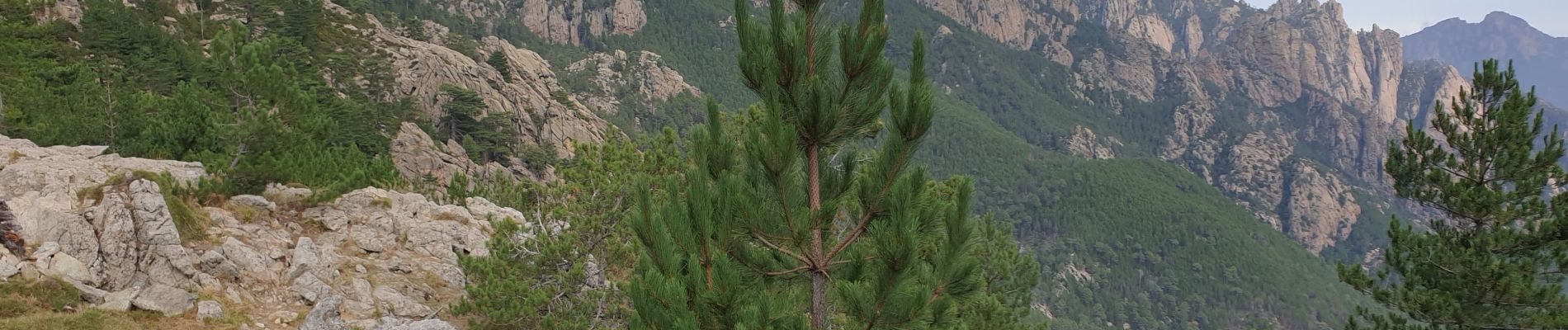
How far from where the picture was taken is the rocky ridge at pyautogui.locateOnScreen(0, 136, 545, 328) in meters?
11.6

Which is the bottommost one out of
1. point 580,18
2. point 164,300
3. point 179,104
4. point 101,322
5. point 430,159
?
point 580,18

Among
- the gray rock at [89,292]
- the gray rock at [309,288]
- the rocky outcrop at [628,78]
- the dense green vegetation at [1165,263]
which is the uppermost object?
the gray rock at [89,292]

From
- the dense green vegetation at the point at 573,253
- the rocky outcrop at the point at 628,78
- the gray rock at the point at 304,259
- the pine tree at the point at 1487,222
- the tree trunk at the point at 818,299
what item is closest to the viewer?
the tree trunk at the point at 818,299

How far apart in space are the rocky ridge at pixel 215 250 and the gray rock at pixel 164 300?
0.7 inches

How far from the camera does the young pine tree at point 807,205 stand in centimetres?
607

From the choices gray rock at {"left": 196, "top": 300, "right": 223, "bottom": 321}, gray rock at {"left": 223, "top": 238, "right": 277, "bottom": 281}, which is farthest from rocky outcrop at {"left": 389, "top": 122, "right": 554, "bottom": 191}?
gray rock at {"left": 196, "top": 300, "right": 223, "bottom": 321}

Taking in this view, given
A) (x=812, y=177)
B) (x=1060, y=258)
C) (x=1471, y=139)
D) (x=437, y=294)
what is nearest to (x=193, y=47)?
(x=437, y=294)

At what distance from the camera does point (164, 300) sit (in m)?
11.4

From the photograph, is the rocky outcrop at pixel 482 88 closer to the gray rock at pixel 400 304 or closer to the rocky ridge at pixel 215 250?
the rocky ridge at pixel 215 250

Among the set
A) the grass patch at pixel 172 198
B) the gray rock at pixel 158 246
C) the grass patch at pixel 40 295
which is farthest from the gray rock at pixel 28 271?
the grass patch at pixel 172 198

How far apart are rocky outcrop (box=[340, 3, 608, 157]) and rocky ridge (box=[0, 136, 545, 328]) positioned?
114 ft

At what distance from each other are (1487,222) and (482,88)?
56.2 metres

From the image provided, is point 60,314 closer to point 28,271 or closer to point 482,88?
point 28,271

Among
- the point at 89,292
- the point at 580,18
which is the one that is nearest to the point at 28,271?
the point at 89,292
